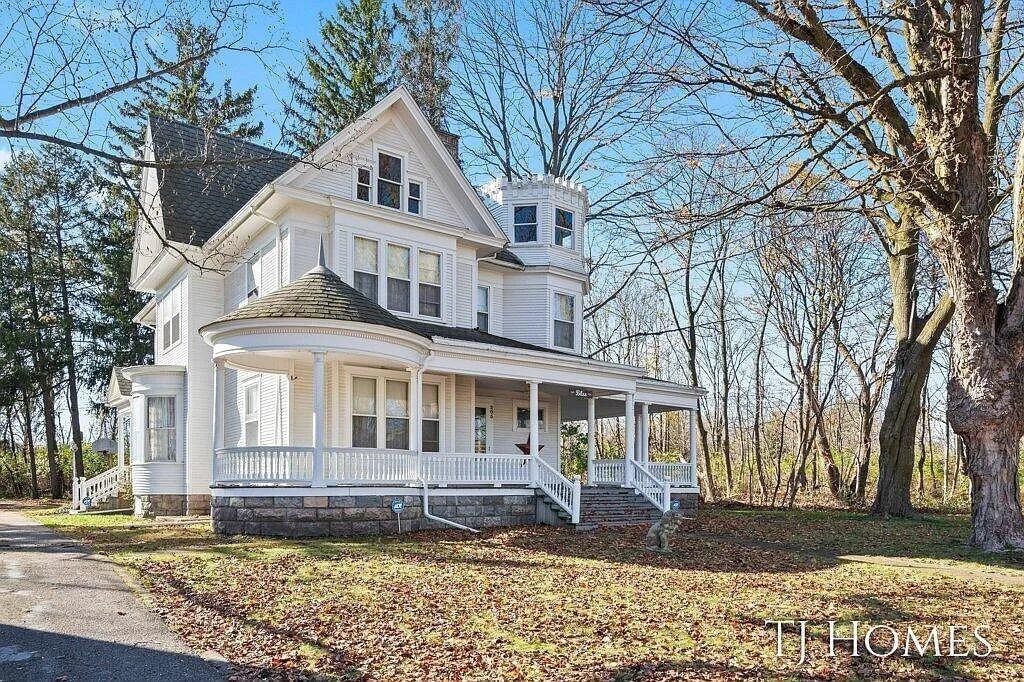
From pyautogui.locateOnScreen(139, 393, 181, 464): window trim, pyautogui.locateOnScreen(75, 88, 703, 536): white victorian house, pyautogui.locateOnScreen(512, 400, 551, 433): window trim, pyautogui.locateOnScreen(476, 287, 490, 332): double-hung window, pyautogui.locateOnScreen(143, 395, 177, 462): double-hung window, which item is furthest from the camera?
pyautogui.locateOnScreen(476, 287, 490, 332): double-hung window

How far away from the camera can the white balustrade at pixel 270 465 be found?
15023 millimetres

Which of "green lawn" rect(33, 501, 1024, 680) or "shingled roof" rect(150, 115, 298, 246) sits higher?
"shingled roof" rect(150, 115, 298, 246)

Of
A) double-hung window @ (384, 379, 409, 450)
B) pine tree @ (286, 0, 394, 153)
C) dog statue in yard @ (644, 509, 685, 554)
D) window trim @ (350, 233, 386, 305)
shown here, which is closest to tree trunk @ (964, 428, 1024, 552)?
dog statue in yard @ (644, 509, 685, 554)

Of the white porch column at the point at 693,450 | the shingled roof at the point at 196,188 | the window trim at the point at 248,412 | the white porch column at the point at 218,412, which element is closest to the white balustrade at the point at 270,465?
the white porch column at the point at 218,412

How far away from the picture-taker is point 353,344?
1520 cm

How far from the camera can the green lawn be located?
7.18 metres

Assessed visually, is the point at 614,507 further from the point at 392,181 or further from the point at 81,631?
the point at 81,631

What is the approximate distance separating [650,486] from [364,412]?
727 centimetres

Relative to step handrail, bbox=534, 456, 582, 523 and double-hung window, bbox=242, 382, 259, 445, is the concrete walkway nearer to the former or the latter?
double-hung window, bbox=242, 382, 259, 445

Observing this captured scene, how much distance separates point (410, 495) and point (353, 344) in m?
3.13

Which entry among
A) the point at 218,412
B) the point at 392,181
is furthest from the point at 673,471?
the point at 218,412

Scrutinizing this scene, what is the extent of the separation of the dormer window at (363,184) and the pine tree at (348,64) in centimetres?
1483

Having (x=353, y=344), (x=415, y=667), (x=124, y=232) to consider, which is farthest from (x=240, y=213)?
(x=124, y=232)

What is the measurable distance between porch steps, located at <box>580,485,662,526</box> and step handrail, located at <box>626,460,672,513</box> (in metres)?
0.15
